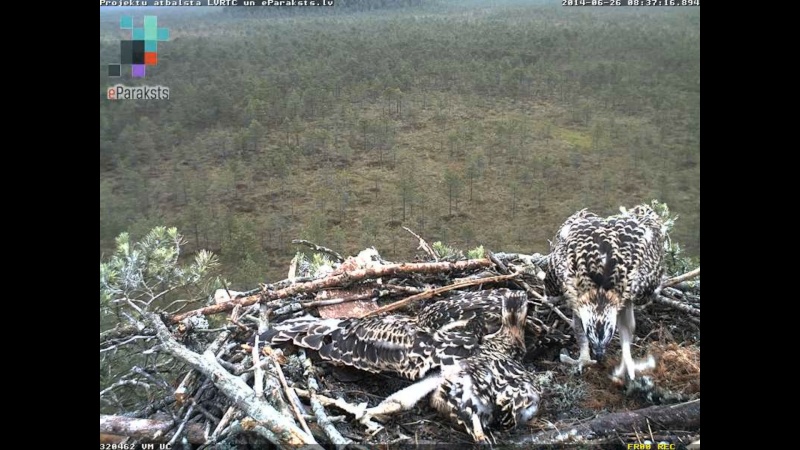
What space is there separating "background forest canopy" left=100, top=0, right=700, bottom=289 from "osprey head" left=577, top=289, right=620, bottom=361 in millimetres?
1539

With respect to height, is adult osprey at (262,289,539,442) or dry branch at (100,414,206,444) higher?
adult osprey at (262,289,539,442)

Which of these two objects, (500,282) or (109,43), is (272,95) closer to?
(109,43)

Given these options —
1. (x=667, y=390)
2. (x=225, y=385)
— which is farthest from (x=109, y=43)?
(x=667, y=390)

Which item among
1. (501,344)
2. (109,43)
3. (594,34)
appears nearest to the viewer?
(501,344)

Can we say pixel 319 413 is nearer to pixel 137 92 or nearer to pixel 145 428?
pixel 145 428

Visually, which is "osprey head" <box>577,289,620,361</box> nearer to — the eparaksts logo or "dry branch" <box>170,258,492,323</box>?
"dry branch" <box>170,258,492,323</box>

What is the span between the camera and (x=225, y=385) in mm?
2906

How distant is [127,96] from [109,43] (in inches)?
13.3

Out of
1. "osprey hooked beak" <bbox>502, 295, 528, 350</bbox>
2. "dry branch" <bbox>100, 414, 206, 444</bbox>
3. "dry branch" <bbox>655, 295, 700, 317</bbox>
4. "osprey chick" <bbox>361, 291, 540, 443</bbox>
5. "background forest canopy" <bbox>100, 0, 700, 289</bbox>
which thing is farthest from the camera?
"background forest canopy" <bbox>100, 0, 700, 289</bbox>

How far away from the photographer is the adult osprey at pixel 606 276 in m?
3.11

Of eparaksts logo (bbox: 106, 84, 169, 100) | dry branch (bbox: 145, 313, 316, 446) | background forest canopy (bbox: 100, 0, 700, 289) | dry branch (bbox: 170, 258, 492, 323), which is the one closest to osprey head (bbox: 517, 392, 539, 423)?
dry branch (bbox: 145, 313, 316, 446)

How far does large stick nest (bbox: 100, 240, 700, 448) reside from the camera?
2.87 m

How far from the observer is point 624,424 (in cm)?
290

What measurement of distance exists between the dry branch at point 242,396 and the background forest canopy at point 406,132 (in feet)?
4.95
